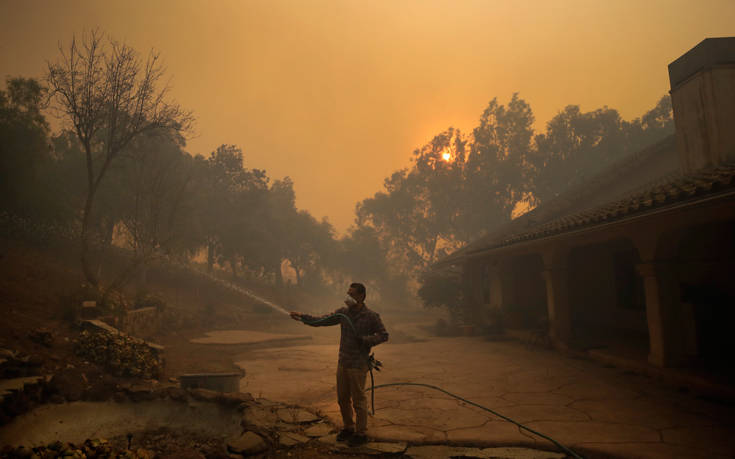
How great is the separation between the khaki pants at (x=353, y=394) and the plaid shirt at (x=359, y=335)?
83 mm

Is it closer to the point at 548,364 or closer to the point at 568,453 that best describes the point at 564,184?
the point at 548,364

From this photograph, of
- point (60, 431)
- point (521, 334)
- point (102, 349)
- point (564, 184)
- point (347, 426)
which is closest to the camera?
point (347, 426)

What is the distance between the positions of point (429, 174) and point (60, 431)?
37.4 meters

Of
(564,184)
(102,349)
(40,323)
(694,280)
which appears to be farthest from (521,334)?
(564,184)

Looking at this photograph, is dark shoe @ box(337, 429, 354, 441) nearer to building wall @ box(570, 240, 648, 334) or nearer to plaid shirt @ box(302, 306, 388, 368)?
plaid shirt @ box(302, 306, 388, 368)

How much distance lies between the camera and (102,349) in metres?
6.95

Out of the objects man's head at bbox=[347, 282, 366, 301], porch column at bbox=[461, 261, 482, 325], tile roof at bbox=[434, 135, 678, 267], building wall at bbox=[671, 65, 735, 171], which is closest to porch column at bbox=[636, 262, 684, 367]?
building wall at bbox=[671, 65, 735, 171]

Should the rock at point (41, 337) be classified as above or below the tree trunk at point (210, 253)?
below

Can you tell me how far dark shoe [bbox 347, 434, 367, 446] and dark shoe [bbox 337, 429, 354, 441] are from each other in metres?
0.08

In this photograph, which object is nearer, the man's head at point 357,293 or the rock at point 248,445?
the rock at point 248,445

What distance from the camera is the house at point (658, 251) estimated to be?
22.0 feet

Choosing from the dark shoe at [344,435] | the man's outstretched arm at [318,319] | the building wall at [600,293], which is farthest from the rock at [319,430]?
the building wall at [600,293]

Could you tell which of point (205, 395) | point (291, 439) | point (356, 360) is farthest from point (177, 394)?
point (356, 360)

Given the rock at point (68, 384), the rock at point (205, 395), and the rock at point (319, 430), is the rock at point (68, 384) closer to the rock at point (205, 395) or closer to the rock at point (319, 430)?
the rock at point (205, 395)
